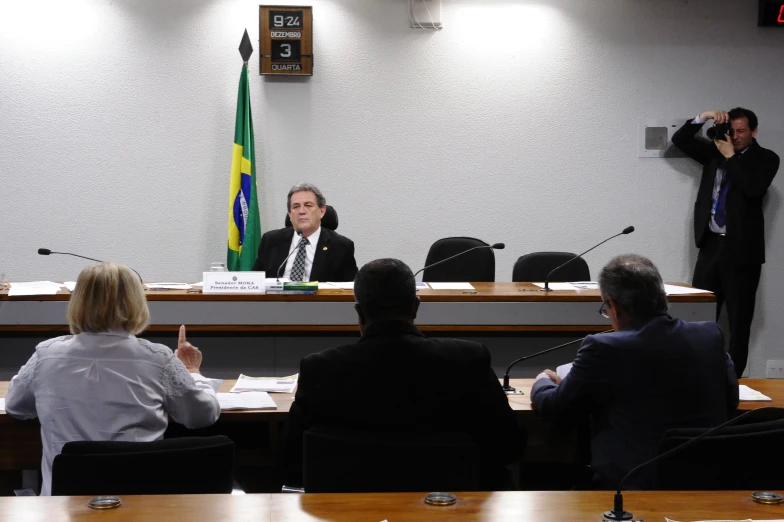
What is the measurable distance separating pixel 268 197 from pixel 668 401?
4500 millimetres

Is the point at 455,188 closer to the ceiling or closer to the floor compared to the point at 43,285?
closer to the ceiling

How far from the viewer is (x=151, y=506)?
1.80m

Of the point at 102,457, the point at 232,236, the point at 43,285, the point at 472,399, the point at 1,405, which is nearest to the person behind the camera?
the point at 102,457

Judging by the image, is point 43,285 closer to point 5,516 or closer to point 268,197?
point 268,197

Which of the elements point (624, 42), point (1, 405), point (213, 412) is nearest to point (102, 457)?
point (213, 412)

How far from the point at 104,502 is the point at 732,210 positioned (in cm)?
555

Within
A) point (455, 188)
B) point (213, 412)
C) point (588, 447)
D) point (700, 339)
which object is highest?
point (455, 188)

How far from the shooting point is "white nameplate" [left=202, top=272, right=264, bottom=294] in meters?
4.62

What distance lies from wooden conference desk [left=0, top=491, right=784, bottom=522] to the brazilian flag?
182 inches

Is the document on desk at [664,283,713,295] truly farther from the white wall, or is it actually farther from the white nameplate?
the white nameplate

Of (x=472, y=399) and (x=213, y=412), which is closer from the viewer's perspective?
(x=472, y=399)

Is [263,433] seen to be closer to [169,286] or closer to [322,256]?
[169,286]

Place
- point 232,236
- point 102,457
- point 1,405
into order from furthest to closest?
point 232,236, point 1,405, point 102,457

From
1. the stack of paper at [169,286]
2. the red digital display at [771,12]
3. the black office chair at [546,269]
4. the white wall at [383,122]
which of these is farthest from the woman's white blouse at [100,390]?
the red digital display at [771,12]
